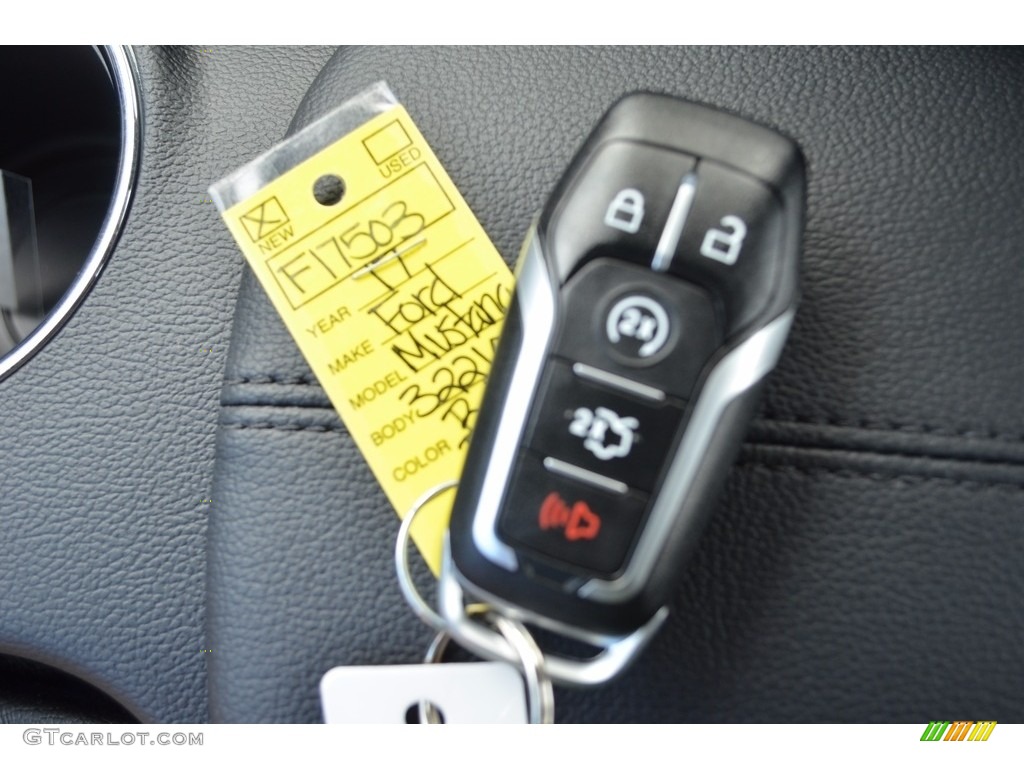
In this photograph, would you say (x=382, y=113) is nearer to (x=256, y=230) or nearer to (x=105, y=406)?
(x=256, y=230)

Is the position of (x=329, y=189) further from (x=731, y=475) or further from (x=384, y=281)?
(x=731, y=475)

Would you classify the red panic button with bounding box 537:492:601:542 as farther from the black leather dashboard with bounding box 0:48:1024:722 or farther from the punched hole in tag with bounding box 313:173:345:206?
the punched hole in tag with bounding box 313:173:345:206

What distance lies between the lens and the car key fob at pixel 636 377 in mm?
355

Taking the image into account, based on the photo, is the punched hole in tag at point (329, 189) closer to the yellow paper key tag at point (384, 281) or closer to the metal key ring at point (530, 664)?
the yellow paper key tag at point (384, 281)

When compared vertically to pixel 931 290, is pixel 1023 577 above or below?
below

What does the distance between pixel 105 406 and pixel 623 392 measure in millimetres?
319

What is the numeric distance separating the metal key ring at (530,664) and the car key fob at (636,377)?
0.01 m

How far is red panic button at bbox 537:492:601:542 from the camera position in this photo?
1.16 feet

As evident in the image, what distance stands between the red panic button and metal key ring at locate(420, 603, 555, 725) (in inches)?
2.3

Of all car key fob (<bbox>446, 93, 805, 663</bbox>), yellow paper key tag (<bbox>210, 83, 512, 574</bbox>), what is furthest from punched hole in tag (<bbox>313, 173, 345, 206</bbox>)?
car key fob (<bbox>446, 93, 805, 663</bbox>)

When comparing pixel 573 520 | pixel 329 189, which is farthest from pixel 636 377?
pixel 329 189

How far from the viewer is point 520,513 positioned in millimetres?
360

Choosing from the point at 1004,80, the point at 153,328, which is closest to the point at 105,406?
the point at 153,328

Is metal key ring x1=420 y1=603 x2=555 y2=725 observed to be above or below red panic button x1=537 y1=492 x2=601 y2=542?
below
